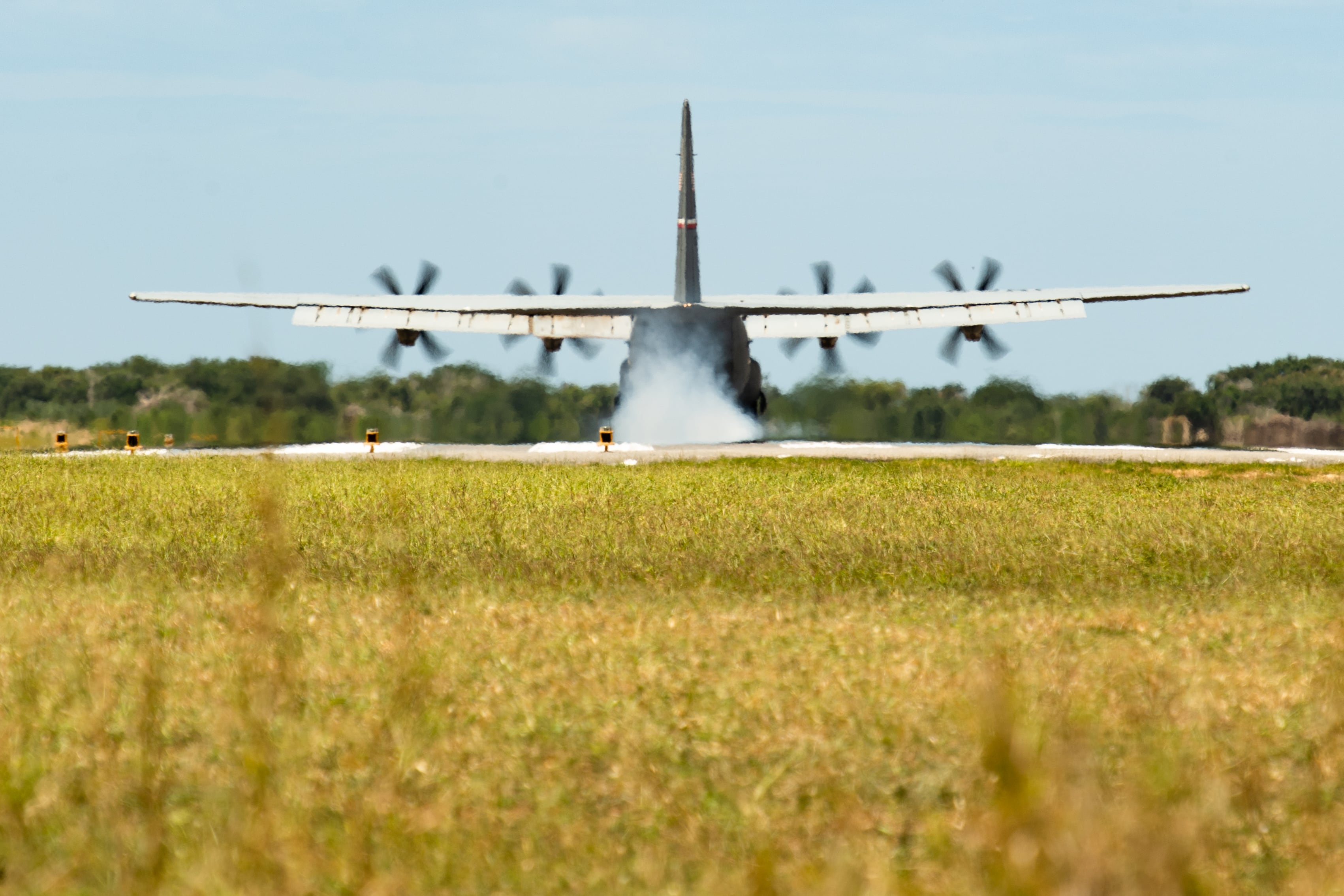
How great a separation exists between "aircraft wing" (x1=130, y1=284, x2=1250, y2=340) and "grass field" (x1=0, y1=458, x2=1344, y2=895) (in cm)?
3225

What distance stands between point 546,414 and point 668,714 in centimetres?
4915

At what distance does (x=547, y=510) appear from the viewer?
25.3 meters

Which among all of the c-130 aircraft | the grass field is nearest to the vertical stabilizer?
the c-130 aircraft

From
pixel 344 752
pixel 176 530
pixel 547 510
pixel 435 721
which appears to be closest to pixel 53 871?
pixel 344 752

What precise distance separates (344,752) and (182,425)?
52088 millimetres

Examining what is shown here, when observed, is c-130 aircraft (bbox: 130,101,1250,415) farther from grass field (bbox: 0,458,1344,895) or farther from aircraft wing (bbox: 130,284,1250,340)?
grass field (bbox: 0,458,1344,895)

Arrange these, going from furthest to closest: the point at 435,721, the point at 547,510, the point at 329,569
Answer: the point at 547,510 < the point at 329,569 < the point at 435,721

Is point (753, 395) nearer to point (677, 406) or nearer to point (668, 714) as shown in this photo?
point (677, 406)

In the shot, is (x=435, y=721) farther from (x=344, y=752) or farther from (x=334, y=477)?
(x=334, y=477)

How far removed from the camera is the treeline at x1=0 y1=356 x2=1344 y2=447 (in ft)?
180

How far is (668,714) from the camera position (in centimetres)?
Result: 925

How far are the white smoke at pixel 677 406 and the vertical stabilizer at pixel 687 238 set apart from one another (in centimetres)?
434

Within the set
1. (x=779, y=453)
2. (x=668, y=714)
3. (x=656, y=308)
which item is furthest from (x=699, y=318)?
(x=668, y=714)

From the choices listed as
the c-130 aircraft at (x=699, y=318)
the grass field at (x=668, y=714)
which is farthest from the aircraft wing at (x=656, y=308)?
the grass field at (x=668, y=714)
